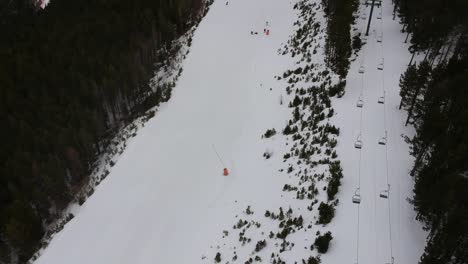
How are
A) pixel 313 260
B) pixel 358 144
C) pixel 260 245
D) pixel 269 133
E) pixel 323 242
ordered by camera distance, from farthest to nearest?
pixel 269 133
pixel 358 144
pixel 260 245
pixel 323 242
pixel 313 260

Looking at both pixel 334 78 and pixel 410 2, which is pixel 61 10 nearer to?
pixel 334 78

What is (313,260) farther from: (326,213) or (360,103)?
(360,103)

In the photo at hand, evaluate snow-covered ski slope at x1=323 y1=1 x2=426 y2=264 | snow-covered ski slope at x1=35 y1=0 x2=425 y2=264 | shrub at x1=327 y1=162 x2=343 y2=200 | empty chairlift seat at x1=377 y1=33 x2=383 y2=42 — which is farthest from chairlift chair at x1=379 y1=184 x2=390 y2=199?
empty chairlift seat at x1=377 y1=33 x2=383 y2=42

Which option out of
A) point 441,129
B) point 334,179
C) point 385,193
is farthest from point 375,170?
point 441,129

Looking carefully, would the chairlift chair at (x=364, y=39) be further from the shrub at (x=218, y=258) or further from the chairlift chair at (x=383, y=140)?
the shrub at (x=218, y=258)

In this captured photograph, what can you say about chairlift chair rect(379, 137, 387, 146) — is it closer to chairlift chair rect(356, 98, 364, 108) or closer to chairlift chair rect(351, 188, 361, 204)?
chairlift chair rect(356, 98, 364, 108)

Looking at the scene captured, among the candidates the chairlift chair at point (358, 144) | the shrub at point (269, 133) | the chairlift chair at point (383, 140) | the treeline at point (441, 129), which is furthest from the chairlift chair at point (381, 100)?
the shrub at point (269, 133)
